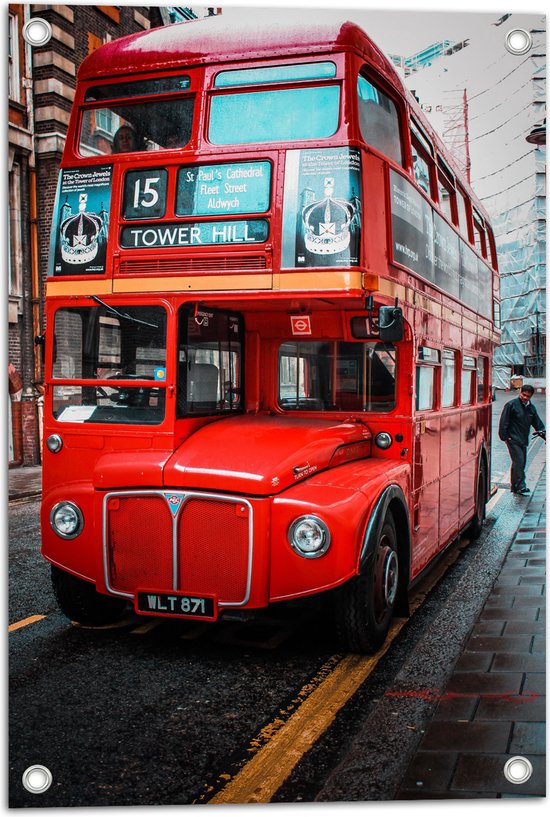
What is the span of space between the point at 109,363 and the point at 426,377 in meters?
2.44

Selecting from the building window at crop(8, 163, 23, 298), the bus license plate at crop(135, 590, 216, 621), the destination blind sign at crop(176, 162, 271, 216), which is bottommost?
the bus license plate at crop(135, 590, 216, 621)

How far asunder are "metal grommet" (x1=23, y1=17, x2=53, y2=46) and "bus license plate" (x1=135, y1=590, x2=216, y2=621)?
2792 mm

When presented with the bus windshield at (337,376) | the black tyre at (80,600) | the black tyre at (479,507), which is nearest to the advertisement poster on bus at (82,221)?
the bus windshield at (337,376)

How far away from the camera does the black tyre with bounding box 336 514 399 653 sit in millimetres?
4852

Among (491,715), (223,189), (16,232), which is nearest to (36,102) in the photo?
(16,232)

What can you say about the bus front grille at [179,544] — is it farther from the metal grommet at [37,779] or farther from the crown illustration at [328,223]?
the metal grommet at [37,779]

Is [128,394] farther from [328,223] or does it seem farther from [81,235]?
[328,223]

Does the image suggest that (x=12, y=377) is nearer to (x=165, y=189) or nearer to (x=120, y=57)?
(x=165, y=189)

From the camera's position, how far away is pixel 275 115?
4.82m

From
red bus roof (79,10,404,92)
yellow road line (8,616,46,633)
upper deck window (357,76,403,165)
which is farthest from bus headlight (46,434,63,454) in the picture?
upper deck window (357,76,403,165)

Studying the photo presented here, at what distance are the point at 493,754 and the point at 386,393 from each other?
2906 millimetres

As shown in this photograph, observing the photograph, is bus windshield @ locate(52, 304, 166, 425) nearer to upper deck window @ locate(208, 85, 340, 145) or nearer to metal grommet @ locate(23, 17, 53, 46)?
upper deck window @ locate(208, 85, 340, 145)

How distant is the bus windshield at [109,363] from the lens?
16.5 ft

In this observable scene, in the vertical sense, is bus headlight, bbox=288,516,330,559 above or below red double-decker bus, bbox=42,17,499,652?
below
